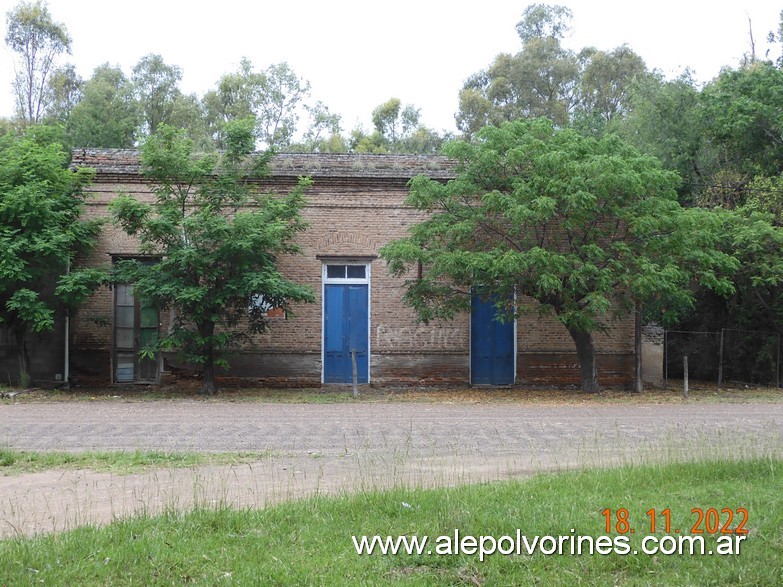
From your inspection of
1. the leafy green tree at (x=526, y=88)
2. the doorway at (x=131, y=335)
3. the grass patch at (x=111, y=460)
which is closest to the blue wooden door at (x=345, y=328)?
the doorway at (x=131, y=335)

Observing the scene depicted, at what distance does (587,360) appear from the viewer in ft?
63.0

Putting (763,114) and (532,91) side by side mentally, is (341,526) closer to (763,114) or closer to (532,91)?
(763,114)

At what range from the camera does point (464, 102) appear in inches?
1766

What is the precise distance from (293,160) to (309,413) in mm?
7576

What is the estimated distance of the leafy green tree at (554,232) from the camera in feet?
54.4

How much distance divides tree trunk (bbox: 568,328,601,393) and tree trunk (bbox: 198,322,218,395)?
26.4ft

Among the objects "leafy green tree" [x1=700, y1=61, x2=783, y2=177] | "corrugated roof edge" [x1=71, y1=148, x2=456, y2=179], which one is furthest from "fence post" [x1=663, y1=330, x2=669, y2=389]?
"corrugated roof edge" [x1=71, y1=148, x2=456, y2=179]

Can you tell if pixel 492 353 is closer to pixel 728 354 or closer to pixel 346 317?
pixel 346 317

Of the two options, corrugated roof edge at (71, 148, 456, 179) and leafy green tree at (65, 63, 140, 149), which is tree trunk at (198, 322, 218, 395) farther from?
leafy green tree at (65, 63, 140, 149)

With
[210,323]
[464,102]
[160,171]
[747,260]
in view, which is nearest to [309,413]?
[210,323]

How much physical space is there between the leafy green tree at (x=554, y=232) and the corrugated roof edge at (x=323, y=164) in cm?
182

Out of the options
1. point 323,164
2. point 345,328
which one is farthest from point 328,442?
point 323,164

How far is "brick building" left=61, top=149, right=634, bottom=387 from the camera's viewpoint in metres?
19.8

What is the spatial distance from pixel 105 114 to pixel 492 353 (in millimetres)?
25207
